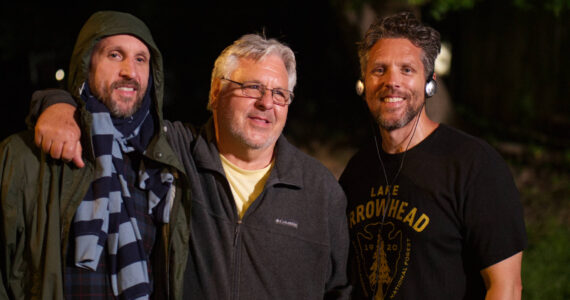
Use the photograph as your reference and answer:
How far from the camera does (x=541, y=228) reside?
680cm

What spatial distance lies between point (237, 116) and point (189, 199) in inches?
22.4

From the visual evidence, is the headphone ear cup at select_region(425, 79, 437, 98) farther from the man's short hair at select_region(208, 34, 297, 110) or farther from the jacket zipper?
the jacket zipper

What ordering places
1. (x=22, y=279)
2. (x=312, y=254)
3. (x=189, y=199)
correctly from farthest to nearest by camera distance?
(x=312, y=254), (x=189, y=199), (x=22, y=279)

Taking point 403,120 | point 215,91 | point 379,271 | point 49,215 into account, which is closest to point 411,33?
point 403,120

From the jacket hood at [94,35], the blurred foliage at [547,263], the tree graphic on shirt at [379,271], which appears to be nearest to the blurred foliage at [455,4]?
the blurred foliage at [547,263]

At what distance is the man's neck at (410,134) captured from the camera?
2814mm

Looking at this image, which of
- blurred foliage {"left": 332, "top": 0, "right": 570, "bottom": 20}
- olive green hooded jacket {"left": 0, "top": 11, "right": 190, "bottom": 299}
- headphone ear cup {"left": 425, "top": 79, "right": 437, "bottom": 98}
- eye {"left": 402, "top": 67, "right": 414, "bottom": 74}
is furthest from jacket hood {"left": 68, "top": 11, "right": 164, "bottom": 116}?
blurred foliage {"left": 332, "top": 0, "right": 570, "bottom": 20}

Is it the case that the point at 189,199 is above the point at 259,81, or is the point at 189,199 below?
below

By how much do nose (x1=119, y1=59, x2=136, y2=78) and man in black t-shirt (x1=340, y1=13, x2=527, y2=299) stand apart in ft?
4.27

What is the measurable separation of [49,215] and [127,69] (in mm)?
800

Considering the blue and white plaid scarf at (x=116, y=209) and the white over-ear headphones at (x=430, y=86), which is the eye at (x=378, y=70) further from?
the blue and white plaid scarf at (x=116, y=209)

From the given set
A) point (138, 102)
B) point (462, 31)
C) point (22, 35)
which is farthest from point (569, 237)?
point (22, 35)

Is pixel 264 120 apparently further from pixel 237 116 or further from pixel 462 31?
pixel 462 31

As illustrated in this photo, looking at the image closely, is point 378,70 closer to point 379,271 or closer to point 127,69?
point 379,271
